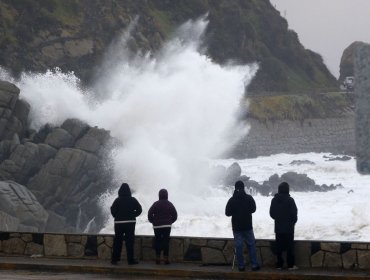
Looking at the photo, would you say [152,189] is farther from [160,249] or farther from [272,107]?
[272,107]

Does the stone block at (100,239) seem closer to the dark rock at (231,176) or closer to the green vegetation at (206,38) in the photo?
the dark rock at (231,176)

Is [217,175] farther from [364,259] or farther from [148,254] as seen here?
[364,259]

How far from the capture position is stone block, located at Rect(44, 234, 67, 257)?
1416cm

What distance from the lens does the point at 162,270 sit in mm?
12531

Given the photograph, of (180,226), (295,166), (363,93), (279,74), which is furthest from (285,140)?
(363,93)

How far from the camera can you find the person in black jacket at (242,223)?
1244cm

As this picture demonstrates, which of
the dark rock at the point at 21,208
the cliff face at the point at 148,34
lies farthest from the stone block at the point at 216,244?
the cliff face at the point at 148,34

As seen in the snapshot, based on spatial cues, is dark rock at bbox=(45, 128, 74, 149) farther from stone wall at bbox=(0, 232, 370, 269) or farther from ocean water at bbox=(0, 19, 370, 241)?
stone wall at bbox=(0, 232, 370, 269)

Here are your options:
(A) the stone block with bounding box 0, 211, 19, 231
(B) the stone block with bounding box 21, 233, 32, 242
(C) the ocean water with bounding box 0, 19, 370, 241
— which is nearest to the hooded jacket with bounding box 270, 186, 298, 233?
(B) the stone block with bounding box 21, 233, 32, 242

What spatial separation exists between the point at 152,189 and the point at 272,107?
55694mm

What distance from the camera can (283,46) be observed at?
407ft

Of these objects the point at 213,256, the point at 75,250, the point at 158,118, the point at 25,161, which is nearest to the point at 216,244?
the point at 213,256

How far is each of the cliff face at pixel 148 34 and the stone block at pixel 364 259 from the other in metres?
57.7

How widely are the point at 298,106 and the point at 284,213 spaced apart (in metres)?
83.0
